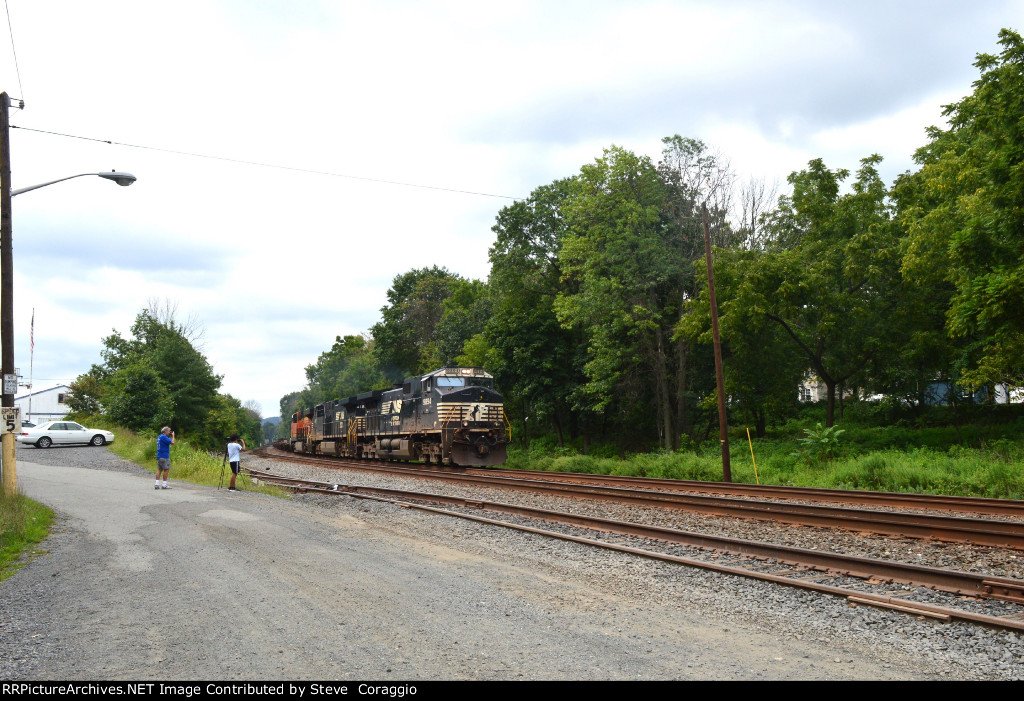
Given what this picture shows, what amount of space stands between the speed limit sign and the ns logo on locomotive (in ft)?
48.2

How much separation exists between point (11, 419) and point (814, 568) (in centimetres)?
1475

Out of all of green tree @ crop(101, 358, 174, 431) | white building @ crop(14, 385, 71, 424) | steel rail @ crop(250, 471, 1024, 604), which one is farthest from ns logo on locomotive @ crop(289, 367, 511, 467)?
white building @ crop(14, 385, 71, 424)

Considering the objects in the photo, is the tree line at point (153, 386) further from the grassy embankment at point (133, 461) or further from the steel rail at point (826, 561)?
the steel rail at point (826, 561)

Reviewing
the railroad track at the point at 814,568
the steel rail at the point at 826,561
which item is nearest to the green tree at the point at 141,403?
the railroad track at the point at 814,568

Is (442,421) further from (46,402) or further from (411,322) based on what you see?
(46,402)

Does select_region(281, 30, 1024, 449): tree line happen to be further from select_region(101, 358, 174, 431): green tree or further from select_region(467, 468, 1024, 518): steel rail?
select_region(101, 358, 174, 431): green tree

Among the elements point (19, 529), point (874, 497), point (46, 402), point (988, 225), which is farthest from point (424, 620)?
point (46, 402)

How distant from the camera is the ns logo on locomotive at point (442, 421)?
1083 inches

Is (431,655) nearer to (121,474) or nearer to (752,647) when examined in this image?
(752,647)

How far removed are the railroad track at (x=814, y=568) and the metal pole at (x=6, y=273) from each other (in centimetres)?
927

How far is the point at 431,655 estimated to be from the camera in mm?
5465

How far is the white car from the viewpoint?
3572 centimetres

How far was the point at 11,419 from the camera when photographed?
14.5m

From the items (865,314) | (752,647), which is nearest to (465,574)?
(752,647)
